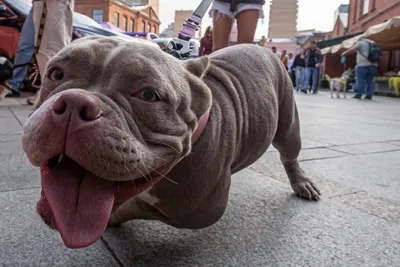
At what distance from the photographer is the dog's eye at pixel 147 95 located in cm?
128

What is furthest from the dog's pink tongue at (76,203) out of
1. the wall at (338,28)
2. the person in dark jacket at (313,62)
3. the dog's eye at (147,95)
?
the wall at (338,28)

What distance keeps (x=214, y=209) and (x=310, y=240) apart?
0.43 m

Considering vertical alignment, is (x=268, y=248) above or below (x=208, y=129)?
below

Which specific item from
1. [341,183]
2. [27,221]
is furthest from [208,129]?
[341,183]

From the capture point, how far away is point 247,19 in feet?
11.7

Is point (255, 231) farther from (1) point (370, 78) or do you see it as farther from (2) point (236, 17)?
(1) point (370, 78)

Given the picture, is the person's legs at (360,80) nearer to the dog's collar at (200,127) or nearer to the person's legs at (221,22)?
the person's legs at (221,22)

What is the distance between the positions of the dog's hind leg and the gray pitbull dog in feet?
1.88

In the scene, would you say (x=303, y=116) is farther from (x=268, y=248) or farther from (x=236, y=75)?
(x=268, y=248)

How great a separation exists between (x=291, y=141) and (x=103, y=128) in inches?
59.8

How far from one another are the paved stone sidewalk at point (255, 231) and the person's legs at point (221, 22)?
4.52 ft

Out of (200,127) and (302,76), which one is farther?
(302,76)

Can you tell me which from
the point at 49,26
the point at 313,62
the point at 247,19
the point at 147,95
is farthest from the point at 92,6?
the point at 147,95

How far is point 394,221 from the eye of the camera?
6.34 feet
